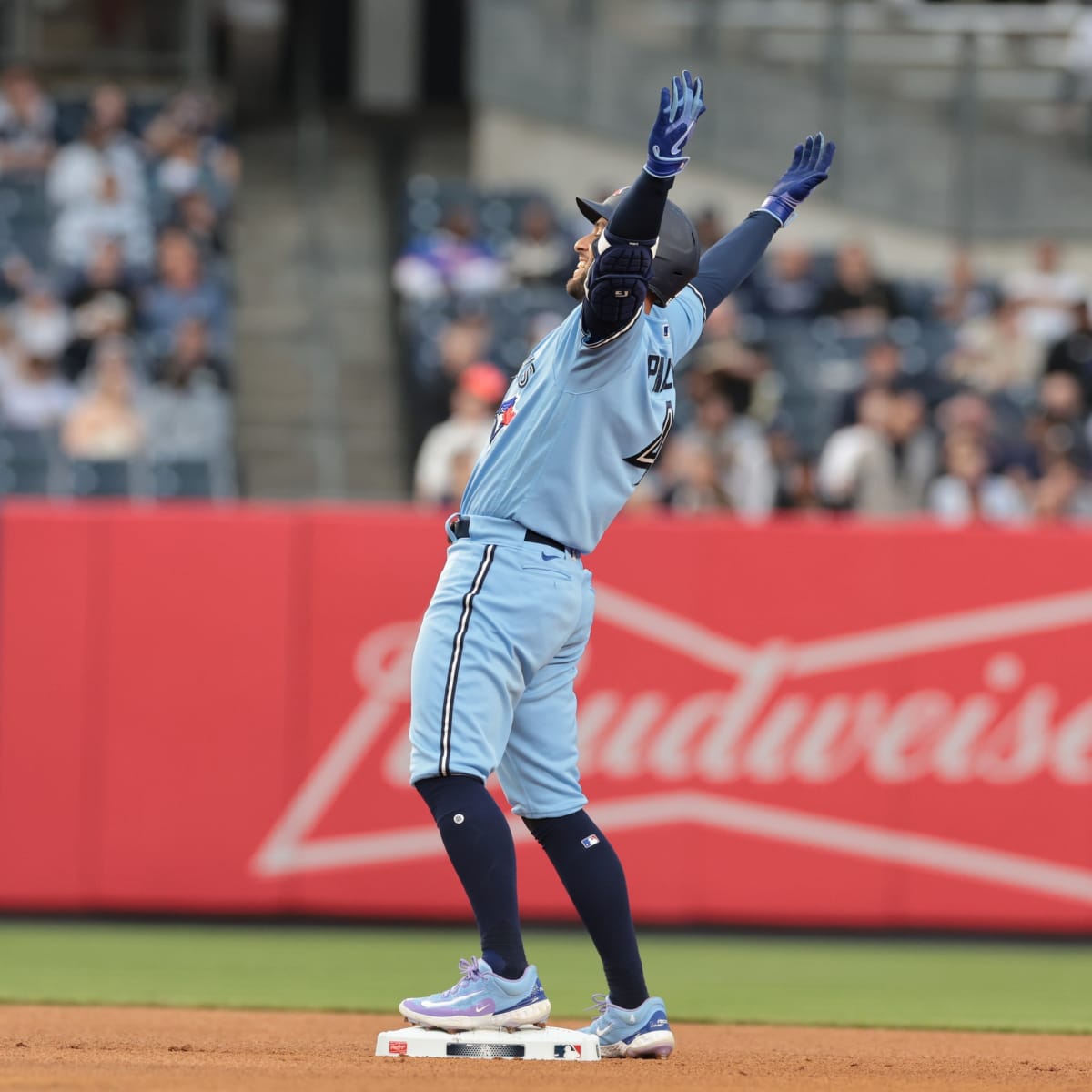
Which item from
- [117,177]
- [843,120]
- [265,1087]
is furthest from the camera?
[843,120]

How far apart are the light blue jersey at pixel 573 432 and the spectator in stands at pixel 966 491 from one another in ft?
18.2

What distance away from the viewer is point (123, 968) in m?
6.88

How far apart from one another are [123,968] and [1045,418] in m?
6.40

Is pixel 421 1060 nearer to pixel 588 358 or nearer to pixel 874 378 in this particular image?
pixel 588 358

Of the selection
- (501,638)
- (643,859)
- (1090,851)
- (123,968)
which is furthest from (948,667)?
(501,638)

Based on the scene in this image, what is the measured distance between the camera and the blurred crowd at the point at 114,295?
34.7ft

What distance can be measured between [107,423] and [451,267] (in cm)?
304

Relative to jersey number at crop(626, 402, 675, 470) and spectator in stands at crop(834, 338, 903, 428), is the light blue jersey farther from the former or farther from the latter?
spectator in stands at crop(834, 338, 903, 428)

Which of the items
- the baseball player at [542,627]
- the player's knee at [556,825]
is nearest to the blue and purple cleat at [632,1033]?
the baseball player at [542,627]

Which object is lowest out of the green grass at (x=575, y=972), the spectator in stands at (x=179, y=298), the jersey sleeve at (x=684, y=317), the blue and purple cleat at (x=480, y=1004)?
the green grass at (x=575, y=972)

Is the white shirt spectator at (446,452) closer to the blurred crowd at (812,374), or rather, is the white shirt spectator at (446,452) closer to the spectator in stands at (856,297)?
the blurred crowd at (812,374)

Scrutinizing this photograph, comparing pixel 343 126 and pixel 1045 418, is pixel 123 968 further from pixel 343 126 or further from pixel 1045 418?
pixel 343 126

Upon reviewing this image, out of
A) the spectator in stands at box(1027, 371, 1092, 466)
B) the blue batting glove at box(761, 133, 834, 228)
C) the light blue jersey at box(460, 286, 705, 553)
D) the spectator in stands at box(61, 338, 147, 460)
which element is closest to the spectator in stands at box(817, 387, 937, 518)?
the spectator in stands at box(1027, 371, 1092, 466)

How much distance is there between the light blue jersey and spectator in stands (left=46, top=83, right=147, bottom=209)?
983cm
